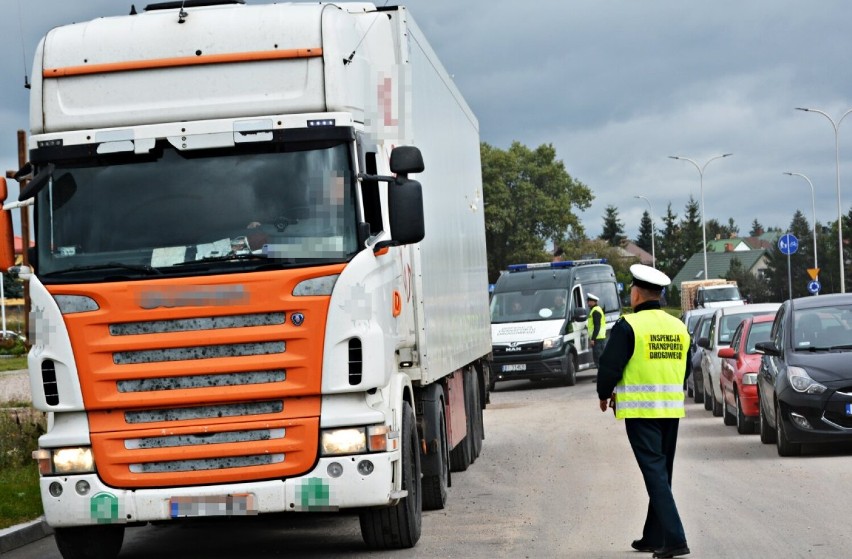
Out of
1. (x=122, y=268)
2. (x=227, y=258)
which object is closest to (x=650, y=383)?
(x=227, y=258)

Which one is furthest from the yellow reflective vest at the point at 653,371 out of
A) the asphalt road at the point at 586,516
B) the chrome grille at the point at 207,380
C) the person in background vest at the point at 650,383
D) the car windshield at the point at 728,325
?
the car windshield at the point at 728,325

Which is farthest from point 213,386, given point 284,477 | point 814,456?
point 814,456

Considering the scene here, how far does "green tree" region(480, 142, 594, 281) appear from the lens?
109m

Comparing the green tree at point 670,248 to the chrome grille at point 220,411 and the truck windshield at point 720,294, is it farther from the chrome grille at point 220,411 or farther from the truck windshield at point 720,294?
the chrome grille at point 220,411

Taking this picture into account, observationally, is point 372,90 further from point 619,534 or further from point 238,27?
point 619,534

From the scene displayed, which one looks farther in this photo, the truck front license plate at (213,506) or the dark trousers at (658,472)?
the dark trousers at (658,472)

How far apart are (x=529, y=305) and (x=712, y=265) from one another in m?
162

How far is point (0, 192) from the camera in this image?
944 centimetres

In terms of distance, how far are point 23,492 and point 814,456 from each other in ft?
27.2

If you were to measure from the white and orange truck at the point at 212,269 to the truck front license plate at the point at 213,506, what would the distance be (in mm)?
12

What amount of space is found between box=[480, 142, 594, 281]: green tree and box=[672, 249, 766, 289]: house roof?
56.7 metres

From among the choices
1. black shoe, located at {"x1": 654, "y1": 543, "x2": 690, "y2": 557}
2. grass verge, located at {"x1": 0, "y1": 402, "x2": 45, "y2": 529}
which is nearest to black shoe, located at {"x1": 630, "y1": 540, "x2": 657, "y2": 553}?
black shoe, located at {"x1": 654, "y1": 543, "x2": 690, "y2": 557}

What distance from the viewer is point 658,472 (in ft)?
31.2

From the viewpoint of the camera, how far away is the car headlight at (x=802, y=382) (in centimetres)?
1560
